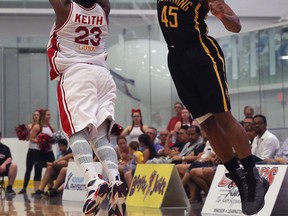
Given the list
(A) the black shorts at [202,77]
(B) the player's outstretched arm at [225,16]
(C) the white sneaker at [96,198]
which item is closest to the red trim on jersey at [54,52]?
(C) the white sneaker at [96,198]

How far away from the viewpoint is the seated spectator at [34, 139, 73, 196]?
47.1 ft

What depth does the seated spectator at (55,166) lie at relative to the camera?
14359mm

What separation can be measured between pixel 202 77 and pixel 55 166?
9804 millimetres

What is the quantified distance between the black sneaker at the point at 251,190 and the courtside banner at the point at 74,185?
305 inches

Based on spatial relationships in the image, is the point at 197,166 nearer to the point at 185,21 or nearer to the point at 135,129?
the point at 135,129

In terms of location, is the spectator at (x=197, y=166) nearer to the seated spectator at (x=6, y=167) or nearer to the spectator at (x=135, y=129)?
the spectator at (x=135, y=129)

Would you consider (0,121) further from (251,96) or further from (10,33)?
(251,96)

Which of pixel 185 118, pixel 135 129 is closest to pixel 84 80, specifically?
pixel 185 118

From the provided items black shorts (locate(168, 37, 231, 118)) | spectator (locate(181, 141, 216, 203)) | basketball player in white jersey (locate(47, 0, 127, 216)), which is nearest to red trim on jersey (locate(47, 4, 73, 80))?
basketball player in white jersey (locate(47, 0, 127, 216))

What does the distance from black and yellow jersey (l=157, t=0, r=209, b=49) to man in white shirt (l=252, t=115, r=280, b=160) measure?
512 centimetres

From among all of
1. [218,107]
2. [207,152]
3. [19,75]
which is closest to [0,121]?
[19,75]

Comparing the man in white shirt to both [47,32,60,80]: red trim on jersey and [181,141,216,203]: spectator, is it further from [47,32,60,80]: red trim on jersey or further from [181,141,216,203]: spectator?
[47,32,60,80]: red trim on jersey

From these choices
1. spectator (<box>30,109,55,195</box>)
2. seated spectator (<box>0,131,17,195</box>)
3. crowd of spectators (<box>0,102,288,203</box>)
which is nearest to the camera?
crowd of spectators (<box>0,102,288,203</box>)

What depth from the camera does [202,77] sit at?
198 inches
